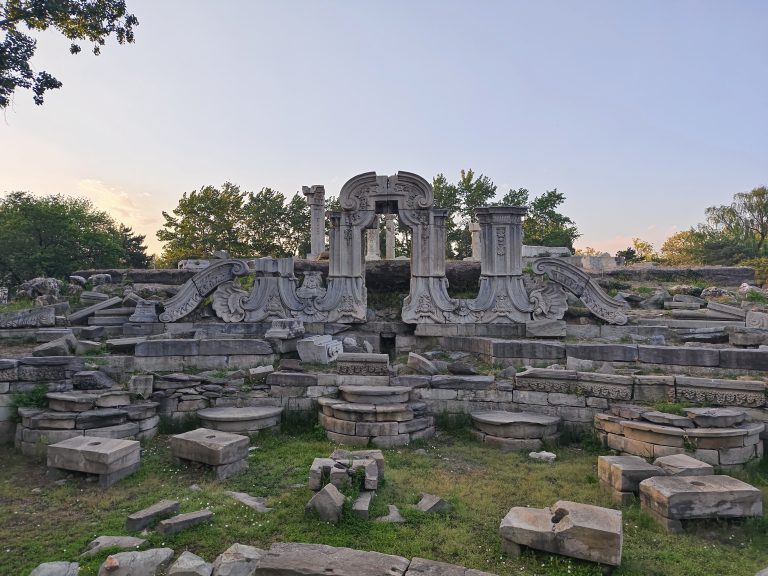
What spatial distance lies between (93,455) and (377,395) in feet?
11.4

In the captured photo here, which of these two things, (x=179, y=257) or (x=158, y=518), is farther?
(x=179, y=257)

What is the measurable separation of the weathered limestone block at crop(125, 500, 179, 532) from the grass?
121 mm

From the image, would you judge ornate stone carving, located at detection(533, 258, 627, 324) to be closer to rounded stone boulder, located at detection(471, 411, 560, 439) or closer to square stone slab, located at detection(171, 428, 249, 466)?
rounded stone boulder, located at detection(471, 411, 560, 439)

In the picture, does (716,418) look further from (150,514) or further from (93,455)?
(93,455)

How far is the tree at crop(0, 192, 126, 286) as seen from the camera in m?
25.0

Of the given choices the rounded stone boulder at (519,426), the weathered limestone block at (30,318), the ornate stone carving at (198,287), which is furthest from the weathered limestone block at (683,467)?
the weathered limestone block at (30,318)

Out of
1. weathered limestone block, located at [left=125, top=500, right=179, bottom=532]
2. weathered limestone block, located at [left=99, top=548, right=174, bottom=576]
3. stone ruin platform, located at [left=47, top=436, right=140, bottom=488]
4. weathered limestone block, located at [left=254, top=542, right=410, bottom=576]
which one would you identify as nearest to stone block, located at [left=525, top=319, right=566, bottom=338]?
weathered limestone block, located at [left=254, top=542, right=410, bottom=576]

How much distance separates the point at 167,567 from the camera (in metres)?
3.37

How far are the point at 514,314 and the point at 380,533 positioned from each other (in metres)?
6.11

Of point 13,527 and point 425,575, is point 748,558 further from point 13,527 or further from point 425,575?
point 13,527

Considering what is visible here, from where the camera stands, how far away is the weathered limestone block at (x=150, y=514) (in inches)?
153

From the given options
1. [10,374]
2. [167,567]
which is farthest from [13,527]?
[10,374]

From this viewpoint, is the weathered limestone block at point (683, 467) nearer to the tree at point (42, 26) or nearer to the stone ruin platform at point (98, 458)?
the stone ruin platform at point (98, 458)

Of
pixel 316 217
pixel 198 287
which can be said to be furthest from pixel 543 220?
pixel 198 287
